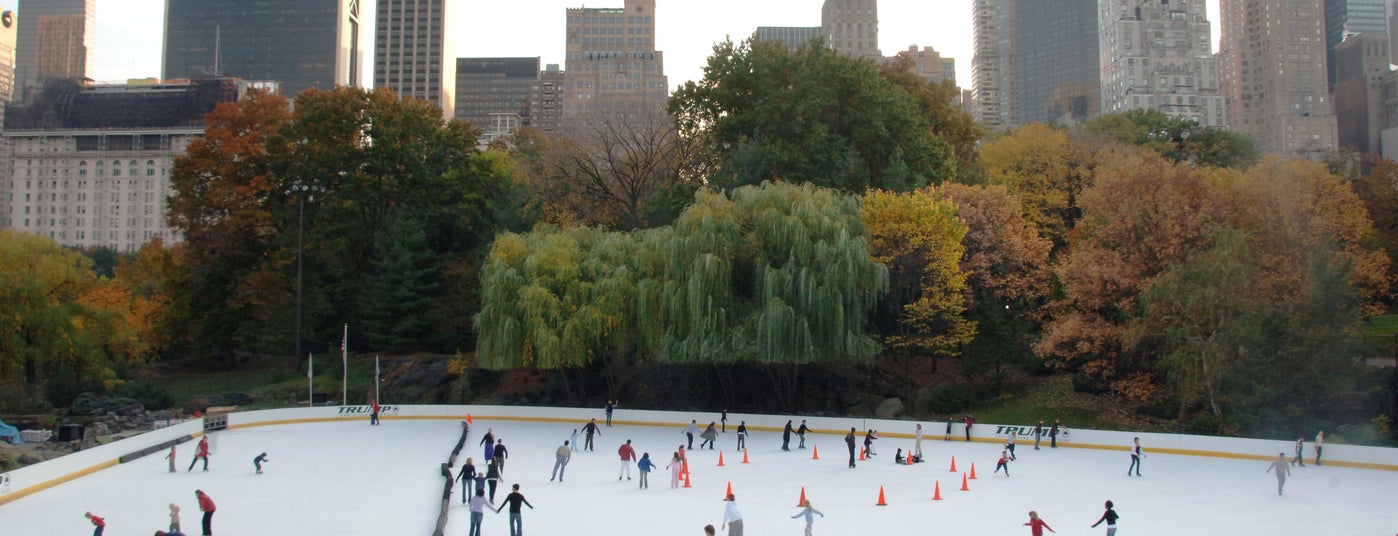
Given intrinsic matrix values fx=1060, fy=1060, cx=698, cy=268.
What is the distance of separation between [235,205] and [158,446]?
2712cm

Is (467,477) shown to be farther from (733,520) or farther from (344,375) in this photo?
(344,375)

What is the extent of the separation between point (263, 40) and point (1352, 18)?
19636cm

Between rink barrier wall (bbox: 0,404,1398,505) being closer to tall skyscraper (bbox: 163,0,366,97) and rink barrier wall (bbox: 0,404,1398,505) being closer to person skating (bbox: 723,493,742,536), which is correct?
person skating (bbox: 723,493,742,536)

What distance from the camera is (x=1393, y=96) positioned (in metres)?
126

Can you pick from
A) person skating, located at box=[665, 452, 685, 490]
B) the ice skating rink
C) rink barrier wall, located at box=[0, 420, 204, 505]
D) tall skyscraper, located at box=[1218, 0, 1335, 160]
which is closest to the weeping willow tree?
the ice skating rink

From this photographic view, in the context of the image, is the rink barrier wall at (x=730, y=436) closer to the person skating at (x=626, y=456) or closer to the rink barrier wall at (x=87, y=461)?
the rink barrier wall at (x=87, y=461)

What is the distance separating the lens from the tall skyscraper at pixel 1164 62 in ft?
452

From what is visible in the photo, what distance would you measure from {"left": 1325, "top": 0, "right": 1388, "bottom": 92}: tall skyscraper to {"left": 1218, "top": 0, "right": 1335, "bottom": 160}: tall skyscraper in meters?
24.9

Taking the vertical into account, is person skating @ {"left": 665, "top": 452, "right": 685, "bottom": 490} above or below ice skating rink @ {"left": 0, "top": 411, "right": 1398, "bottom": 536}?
above

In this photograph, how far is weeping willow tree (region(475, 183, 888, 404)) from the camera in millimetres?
37375

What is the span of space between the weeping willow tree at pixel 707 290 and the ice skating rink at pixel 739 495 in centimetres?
531

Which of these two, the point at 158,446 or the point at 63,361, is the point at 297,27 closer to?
the point at 63,361

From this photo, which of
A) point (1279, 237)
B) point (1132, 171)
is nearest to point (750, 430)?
point (1132, 171)

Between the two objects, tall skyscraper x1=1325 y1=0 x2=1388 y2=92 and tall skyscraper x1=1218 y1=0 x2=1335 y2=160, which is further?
tall skyscraper x1=1325 y1=0 x2=1388 y2=92
